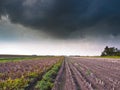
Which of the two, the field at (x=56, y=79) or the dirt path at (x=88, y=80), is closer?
the field at (x=56, y=79)

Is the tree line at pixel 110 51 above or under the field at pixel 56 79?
above

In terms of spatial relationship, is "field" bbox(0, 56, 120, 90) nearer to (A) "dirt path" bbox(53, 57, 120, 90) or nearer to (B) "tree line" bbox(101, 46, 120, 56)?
(A) "dirt path" bbox(53, 57, 120, 90)

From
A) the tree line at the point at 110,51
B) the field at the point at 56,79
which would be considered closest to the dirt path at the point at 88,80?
the field at the point at 56,79

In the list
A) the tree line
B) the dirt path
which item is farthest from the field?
the tree line

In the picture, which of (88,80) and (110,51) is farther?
(110,51)

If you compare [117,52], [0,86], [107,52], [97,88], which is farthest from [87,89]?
[107,52]

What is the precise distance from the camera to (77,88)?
18.6 metres

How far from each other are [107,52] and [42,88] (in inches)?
5110

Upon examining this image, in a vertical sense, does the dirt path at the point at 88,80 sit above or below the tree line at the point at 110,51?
below

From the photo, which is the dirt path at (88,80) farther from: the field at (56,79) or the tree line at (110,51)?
the tree line at (110,51)

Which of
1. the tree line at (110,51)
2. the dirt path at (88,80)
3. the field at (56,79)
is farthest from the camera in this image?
the tree line at (110,51)

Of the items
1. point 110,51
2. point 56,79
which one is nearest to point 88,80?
point 56,79

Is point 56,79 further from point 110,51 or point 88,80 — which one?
point 110,51

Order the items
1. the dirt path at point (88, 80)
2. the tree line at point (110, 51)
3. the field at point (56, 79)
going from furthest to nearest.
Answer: the tree line at point (110, 51)
the dirt path at point (88, 80)
the field at point (56, 79)
